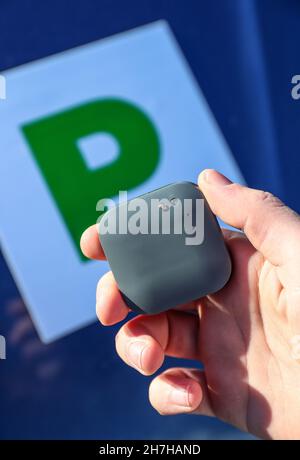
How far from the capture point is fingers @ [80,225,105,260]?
83 cm

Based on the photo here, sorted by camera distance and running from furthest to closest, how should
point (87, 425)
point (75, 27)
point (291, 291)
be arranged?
1. point (75, 27)
2. point (87, 425)
3. point (291, 291)

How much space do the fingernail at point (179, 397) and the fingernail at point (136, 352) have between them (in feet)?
0.21

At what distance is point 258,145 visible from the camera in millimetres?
1349

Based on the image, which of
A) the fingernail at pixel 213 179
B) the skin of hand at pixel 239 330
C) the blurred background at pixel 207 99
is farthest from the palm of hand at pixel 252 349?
the blurred background at pixel 207 99

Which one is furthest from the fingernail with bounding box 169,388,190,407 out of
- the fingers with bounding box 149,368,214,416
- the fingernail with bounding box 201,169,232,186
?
the fingernail with bounding box 201,169,232,186

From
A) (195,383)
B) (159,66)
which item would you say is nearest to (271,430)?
(195,383)

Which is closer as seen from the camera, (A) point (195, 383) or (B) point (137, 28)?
(A) point (195, 383)

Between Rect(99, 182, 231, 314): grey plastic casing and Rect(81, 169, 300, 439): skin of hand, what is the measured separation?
4cm

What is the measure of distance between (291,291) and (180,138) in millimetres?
629

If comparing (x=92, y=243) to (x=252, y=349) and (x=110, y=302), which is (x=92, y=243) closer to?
(x=110, y=302)

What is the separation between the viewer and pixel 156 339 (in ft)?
2.84

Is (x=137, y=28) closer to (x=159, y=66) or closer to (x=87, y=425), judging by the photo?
(x=159, y=66)
